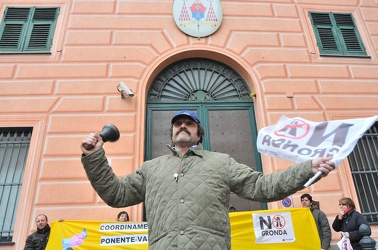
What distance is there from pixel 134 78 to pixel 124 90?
55cm

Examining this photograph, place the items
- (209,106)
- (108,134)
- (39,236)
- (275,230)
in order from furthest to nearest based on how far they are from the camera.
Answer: (209,106) < (39,236) < (275,230) < (108,134)

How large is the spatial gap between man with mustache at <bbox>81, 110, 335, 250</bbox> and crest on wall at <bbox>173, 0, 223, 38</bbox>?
5635 millimetres

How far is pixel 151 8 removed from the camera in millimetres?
7715

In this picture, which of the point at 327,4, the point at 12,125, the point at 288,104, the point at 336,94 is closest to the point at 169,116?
the point at 288,104

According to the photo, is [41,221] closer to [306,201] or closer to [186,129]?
[186,129]

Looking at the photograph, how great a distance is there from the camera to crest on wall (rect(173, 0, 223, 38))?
7.48 meters

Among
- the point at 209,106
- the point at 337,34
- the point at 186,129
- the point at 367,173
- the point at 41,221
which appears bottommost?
the point at 41,221

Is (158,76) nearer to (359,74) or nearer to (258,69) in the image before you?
(258,69)

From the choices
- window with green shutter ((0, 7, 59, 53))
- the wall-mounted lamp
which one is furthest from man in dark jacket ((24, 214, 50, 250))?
window with green shutter ((0, 7, 59, 53))

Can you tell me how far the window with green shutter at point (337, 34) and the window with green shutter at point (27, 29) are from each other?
6.86 m

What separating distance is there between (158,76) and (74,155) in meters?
2.73

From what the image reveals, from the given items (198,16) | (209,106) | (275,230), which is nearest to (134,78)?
(209,106)

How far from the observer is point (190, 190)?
2.08 m

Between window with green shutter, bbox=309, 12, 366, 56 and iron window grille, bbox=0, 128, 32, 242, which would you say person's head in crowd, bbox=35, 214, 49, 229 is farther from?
window with green shutter, bbox=309, 12, 366, 56
